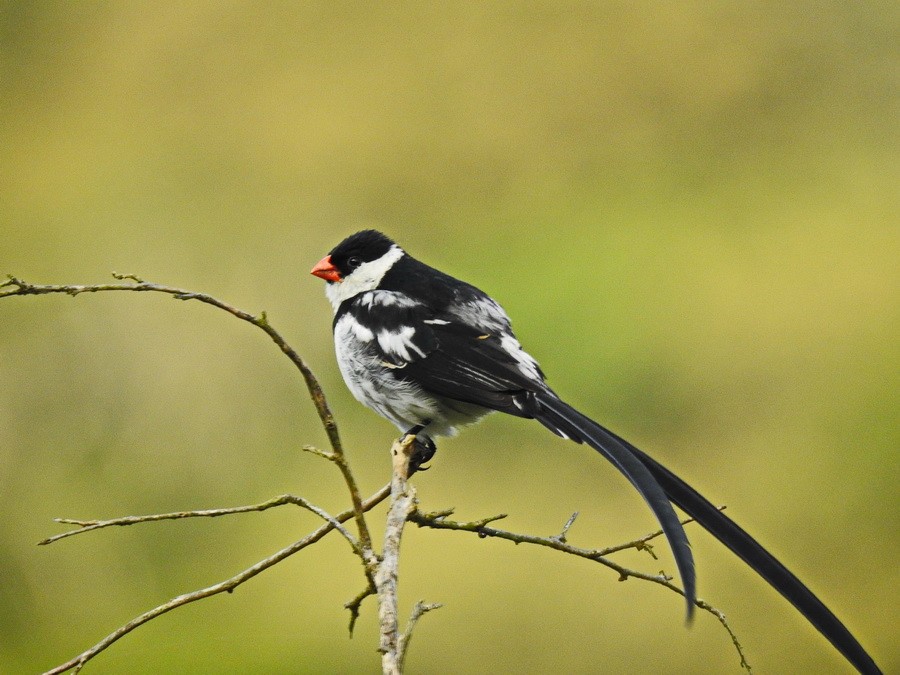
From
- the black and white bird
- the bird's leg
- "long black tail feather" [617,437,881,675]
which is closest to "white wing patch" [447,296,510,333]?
the black and white bird

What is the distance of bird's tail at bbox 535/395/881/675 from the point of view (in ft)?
3.81

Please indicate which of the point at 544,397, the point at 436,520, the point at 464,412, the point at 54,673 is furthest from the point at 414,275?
the point at 54,673

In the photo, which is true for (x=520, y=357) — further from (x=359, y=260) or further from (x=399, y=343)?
(x=359, y=260)

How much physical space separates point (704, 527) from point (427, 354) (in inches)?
34.0

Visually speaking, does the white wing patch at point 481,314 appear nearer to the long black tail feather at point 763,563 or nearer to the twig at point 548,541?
the long black tail feather at point 763,563

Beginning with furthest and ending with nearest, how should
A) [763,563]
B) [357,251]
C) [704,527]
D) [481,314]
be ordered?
[357,251], [481,314], [704,527], [763,563]

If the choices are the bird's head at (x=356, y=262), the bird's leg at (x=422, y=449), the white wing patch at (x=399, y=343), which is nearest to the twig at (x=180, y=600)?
the bird's leg at (x=422, y=449)

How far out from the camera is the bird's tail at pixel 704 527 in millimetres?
1161

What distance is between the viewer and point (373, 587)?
107 cm

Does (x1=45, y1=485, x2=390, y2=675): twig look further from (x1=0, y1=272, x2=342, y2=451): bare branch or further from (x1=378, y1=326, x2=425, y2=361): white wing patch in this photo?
(x1=378, y1=326, x2=425, y2=361): white wing patch

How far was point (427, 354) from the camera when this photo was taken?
2.14 m

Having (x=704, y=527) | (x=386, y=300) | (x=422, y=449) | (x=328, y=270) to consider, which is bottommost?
(x=704, y=527)

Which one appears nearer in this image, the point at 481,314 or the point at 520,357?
the point at 520,357

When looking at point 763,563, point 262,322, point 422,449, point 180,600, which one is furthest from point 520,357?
point 180,600
